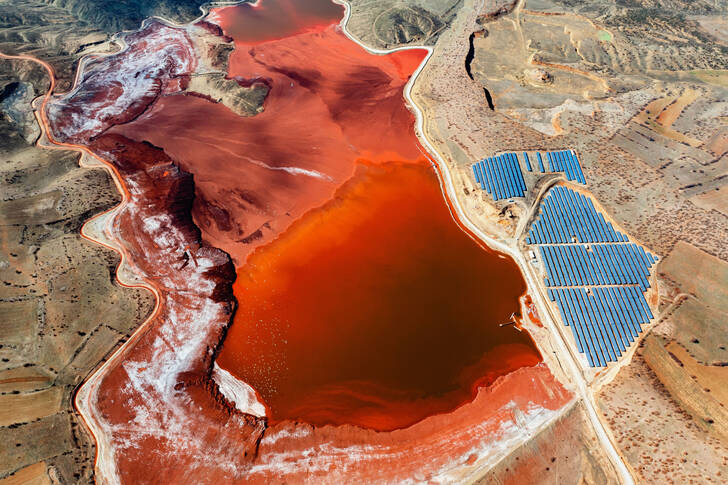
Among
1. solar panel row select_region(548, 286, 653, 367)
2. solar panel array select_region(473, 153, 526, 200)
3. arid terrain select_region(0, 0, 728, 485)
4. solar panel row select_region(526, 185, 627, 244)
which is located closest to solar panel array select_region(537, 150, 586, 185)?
arid terrain select_region(0, 0, 728, 485)

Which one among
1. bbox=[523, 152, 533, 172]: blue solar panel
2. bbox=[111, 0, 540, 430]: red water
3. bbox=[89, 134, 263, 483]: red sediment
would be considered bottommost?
bbox=[89, 134, 263, 483]: red sediment

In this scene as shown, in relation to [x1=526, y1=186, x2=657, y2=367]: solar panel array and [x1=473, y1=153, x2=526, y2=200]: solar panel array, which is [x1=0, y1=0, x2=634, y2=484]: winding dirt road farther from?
[x1=473, y1=153, x2=526, y2=200]: solar panel array

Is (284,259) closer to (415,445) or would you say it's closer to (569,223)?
(415,445)

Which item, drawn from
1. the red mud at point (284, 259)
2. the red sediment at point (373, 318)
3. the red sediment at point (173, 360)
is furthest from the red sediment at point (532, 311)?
the red sediment at point (173, 360)

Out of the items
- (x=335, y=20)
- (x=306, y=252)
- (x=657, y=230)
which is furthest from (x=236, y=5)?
(x=657, y=230)

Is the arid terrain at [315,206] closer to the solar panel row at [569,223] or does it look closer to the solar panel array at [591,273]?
the solar panel array at [591,273]

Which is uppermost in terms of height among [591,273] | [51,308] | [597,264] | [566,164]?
[566,164]

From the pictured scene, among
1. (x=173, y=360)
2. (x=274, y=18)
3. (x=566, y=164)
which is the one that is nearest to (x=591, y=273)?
(x=566, y=164)

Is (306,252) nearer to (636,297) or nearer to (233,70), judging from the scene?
(636,297)
